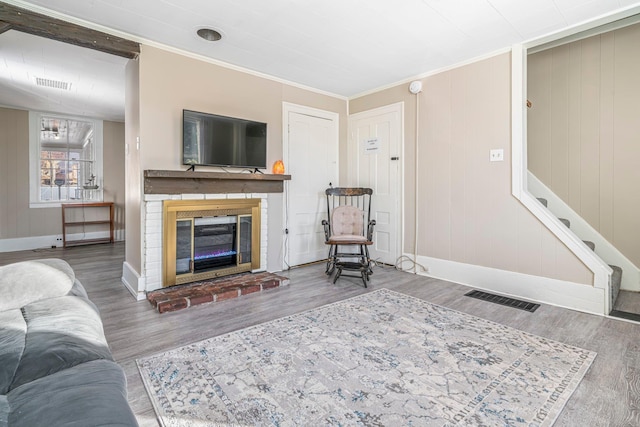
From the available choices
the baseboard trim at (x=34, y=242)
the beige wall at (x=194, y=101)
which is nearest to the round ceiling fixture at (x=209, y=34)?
the beige wall at (x=194, y=101)

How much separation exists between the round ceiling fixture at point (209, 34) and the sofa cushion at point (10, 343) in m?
2.64

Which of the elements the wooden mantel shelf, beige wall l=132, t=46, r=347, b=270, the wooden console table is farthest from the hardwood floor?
the wooden console table

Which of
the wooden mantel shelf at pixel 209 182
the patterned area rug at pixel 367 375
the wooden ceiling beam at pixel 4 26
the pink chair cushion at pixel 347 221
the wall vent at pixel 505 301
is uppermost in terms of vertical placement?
the wooden ceiling beam at pixel 4 26

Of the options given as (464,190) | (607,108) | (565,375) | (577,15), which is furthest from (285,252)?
(607,108)

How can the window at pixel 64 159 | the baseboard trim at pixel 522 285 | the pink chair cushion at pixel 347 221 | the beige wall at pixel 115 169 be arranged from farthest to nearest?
the beige wall at pixel 115 169 < the window at pixel 64 159 < the pink chair cushion at pixel 347 221 < the baseboard trim at pixel 522 285

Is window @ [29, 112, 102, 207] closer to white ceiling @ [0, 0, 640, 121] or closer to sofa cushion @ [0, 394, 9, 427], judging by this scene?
white ceiling @ [0, 0, 640, 121]

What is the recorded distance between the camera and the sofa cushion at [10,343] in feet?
2.93

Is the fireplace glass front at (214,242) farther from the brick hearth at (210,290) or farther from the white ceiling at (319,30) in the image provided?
the white ceiling at (319,30)

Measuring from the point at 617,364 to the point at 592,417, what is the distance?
2.33ft

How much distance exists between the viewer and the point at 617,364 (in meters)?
1.93

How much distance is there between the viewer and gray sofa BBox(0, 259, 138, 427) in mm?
725

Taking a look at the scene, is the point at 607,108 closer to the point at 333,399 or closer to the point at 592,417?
the point at 592,417

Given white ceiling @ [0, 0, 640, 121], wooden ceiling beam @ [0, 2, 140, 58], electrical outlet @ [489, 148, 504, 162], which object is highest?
white ceiling @ [0, 0, 640, 121]

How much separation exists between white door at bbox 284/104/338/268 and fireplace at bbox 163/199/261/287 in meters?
0.61
